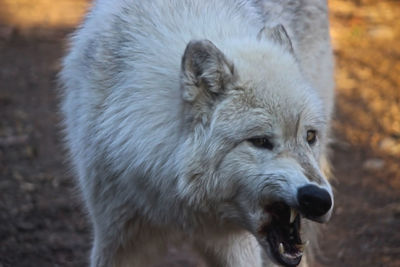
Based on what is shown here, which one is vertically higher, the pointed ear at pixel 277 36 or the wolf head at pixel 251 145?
the pointed ear at pixel 277 36

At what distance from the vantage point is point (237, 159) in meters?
3.20

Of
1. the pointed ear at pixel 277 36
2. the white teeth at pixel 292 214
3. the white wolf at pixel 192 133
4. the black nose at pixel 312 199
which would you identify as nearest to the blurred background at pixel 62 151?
the white wolf at pixel 192 133

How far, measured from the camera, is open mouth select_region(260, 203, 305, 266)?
3.33 m

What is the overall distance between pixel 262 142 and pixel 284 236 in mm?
523

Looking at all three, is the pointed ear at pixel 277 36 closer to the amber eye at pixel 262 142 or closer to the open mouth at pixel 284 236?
the amber eye at pixel 262 142

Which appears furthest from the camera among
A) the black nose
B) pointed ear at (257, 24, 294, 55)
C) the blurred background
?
the blurred background

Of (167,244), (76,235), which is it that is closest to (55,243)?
(76,235)

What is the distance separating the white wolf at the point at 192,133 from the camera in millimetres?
3191

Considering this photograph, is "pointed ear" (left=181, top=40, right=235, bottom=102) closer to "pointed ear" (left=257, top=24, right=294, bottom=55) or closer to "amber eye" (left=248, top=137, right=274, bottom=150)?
"amber eye" (left=248, top=137, right=274, bottom=150)

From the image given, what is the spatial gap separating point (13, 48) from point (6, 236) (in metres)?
3.79

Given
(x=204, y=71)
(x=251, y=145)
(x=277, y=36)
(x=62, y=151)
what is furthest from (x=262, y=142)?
(x=62, y=151)

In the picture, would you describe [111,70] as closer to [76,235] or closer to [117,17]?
[117,17]

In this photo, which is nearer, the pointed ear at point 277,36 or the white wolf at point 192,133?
the white wolf at point 192,133

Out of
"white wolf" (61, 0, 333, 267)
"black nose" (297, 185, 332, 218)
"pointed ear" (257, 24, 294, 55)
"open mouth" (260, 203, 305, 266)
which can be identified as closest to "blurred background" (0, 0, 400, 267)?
"white wolf" (61, 0, 333, 267)
